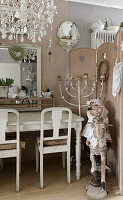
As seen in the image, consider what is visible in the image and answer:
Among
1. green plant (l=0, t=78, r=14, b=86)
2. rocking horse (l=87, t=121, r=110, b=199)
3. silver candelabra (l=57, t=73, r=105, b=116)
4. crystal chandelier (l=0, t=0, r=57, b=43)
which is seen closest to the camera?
crystal chandelier (l=0, t=0, r=57, b=43)

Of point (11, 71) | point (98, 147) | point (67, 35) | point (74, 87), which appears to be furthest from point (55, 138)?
point (67, 35)

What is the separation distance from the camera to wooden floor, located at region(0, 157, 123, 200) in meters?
1.98

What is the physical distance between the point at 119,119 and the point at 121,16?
2.09 m

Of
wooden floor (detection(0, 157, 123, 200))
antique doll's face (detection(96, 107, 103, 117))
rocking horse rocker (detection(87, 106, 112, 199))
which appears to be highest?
antique doll's face (detection(96, 107, 103, 117))

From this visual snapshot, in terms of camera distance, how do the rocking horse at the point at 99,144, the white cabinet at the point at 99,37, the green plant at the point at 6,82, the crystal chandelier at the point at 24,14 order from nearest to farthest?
the crystal chandelier at the point at 24,14 → the rocking horse at the point at 99,144 → the green plant at the point at 6,82 → the white cabinet at the point at 99,37

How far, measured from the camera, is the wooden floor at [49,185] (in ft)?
6.49

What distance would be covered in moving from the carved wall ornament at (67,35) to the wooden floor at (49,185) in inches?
73.9

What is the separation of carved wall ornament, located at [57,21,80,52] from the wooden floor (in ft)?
6.16

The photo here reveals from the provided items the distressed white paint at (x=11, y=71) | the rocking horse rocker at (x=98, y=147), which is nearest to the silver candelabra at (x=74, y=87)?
the distressed white paint at (x=11, y=71)

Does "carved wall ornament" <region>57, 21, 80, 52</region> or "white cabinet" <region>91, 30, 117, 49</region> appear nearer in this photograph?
"carved wall ornament" <region>57, 21, 80, 52</region>

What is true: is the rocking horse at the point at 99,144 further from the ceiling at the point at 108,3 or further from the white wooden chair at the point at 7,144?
the ceiling at the point at 108,3

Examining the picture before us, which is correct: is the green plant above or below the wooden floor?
above

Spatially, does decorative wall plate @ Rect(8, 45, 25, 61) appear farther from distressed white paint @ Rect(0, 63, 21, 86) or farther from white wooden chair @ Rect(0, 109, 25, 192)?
white wooden chair @ Rect(0, 109, 25, 192)

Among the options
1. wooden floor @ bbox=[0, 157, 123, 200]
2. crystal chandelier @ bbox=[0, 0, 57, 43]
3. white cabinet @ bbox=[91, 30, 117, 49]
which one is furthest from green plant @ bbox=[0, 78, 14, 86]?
white cabinet @ bbox=[91, 30, 117, 49]
